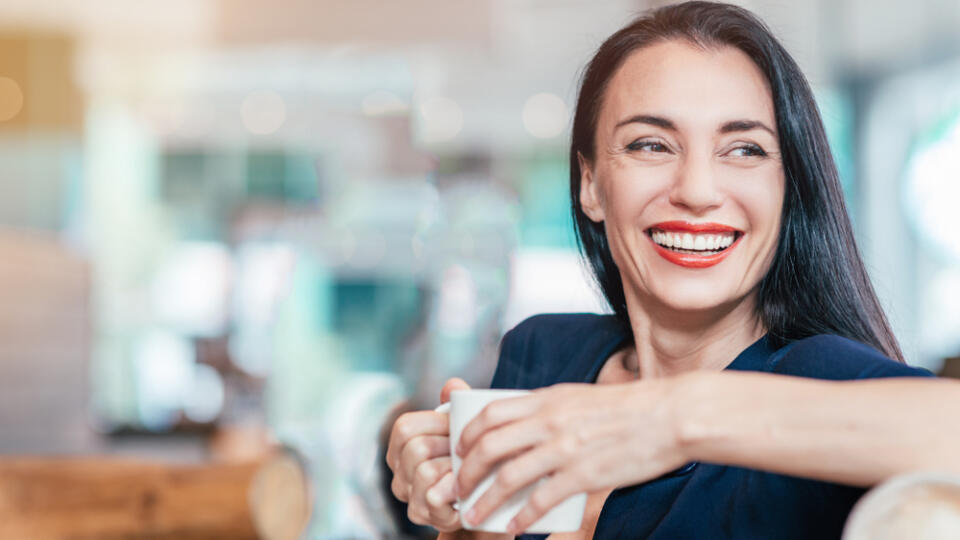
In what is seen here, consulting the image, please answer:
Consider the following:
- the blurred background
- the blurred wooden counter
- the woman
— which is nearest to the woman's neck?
the woman

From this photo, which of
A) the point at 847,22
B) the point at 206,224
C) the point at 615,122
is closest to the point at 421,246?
the point at 206,224

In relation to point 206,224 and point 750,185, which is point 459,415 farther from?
point 206,224

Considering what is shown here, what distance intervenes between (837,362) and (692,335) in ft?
0.82

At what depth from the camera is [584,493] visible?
2.24 feet

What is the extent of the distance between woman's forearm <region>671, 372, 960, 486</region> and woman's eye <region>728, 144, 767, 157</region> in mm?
350

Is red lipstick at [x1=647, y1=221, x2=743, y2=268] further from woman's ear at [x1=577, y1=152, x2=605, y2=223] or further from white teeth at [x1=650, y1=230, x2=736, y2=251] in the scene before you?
woman's ear at [x1=577, y1=152, x2=605, y2=223]

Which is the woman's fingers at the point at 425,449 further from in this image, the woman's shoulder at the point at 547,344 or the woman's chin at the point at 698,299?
the woman's shoulder at the point at 547,344

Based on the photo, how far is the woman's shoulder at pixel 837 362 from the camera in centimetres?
77

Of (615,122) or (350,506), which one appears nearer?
(615,122)

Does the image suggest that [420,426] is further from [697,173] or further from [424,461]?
[697,173]

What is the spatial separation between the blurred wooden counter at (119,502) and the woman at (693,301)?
3.37 feet

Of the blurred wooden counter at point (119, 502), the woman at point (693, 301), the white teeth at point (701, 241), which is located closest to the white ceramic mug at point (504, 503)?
the woman at point (693, 301)

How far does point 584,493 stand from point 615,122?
1.54 ft

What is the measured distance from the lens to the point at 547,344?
4.17 feet
